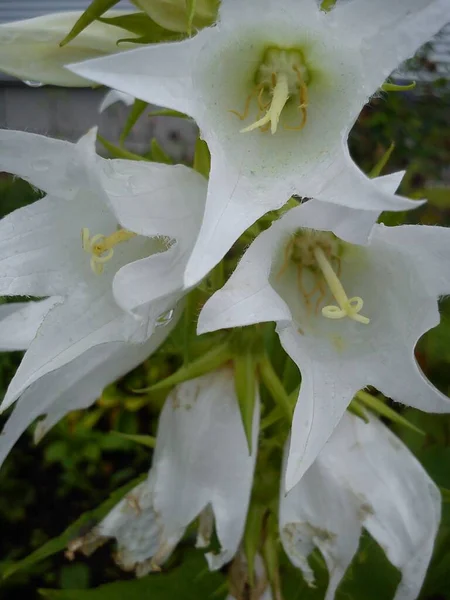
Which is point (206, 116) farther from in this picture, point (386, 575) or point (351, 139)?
point (351, 139)

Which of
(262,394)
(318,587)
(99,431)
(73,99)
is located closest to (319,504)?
(262,394)

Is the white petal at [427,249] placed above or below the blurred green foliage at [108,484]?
above

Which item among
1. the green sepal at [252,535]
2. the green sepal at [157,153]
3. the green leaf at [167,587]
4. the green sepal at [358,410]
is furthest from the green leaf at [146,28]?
the green leaf at [167,587]

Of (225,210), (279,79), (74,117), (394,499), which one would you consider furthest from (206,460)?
(74,117)

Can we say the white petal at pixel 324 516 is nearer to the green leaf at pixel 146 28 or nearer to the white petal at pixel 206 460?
the white petal at pixel 206 460

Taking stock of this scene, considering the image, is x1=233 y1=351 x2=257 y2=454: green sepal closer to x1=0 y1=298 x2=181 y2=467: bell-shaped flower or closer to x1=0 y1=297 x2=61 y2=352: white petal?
x1=0 y1=298 x2=181 y2=467: bell-shaped flower

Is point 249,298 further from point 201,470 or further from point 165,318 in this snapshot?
point 201,470
